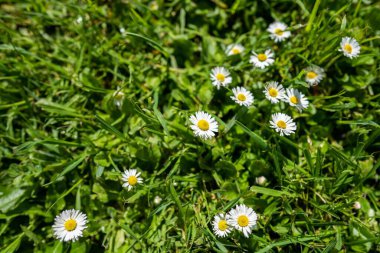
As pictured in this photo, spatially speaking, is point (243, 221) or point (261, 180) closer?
point (243, 221)

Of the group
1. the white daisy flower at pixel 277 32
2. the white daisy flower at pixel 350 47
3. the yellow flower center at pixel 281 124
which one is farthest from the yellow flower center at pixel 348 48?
the yellow flower center at pixel 281 124

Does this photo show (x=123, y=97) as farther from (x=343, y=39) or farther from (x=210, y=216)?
(x=343, y=39)

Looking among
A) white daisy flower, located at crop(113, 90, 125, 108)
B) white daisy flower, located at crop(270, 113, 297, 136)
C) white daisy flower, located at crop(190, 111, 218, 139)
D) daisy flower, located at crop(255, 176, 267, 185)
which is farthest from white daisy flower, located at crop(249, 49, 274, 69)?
white daisy flower, located at crop(113, 90, 125, 108)

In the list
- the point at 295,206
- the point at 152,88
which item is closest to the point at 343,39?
the point at 295,206

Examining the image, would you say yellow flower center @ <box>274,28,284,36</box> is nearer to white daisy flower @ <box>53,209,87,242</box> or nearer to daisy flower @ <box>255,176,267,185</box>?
daisy flower @ <box>255,176,267,185</box>

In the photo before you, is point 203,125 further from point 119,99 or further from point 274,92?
point 119,99

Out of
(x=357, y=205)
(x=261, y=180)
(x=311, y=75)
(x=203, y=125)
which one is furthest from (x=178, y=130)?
(x=357, y=205)

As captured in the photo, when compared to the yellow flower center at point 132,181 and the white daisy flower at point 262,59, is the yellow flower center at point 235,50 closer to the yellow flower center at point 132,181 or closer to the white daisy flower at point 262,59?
the white daisy flower at point 262,59
